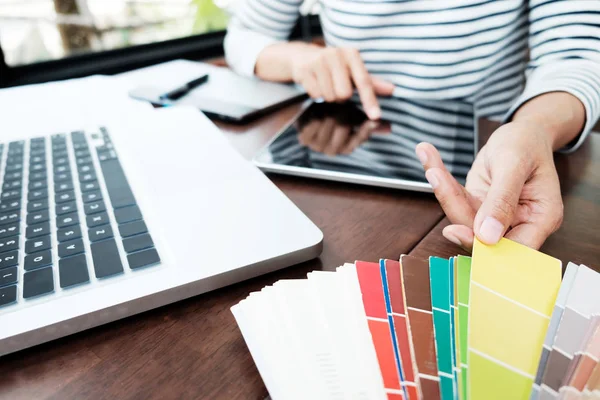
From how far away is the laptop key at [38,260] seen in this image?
0.29 m

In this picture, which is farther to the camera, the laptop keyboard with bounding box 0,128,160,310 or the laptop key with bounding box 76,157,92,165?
the laptop key with bounding box 76,157,92,165

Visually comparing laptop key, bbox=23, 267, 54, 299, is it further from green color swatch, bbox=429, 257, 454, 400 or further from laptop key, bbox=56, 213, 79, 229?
green color swatch, bbox=429, 257, 454, 400

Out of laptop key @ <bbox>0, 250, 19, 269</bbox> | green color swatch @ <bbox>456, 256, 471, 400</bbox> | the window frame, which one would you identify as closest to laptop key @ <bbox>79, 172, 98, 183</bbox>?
laptop key @ <bbox>0, 250, 19, 269</bbox>

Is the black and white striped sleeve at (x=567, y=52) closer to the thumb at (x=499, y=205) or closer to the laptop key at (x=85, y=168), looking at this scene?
the thumb at (x=499, y=205)

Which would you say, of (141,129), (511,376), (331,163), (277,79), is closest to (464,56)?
(277,79)

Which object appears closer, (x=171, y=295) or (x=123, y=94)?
(x=171, y=295)

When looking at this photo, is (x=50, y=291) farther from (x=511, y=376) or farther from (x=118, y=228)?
(x=511, y=376)

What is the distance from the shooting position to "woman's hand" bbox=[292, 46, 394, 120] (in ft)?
2.12

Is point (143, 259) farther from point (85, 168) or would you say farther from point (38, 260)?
point (85, 168)

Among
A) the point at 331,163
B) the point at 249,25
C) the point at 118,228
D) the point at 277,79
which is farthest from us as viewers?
the point at 249,25

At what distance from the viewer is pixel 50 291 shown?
0.90ft

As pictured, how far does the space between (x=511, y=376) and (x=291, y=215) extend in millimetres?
193

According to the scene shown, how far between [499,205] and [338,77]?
0.39m

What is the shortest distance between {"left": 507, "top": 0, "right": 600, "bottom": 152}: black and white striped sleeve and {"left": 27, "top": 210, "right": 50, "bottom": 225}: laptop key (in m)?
0.54
